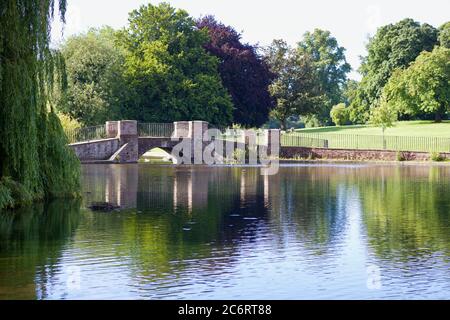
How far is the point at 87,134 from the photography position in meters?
57.0

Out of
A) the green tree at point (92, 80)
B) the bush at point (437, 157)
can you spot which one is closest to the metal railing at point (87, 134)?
the green tree at point (92, 80)

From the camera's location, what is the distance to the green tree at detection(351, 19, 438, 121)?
87.6 metres

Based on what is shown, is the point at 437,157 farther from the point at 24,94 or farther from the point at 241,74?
the point at 24,94

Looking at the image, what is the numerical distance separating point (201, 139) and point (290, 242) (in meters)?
42.5

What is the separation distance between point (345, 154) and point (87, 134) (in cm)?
1974

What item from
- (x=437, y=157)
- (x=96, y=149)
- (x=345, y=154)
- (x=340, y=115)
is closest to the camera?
(x=96, y=149)

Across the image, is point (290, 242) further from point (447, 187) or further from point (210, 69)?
point (210, 69)

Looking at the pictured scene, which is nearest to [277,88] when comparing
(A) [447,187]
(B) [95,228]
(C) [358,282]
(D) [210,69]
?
(D) [210,69]

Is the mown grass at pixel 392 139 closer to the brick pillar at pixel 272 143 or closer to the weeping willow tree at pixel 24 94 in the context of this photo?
the brick pillar at pixel 272 143

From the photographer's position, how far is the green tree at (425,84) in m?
78.2

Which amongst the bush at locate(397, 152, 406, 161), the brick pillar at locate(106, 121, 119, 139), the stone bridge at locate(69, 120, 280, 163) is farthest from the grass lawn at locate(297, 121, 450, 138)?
the brick pillar at locate(106, 121, 119, 139)

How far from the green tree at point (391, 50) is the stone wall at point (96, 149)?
34.0 meters

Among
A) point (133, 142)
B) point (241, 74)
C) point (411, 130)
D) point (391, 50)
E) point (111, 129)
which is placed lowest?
point (133, 142)

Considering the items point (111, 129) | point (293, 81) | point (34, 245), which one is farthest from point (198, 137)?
point (34, 245)
